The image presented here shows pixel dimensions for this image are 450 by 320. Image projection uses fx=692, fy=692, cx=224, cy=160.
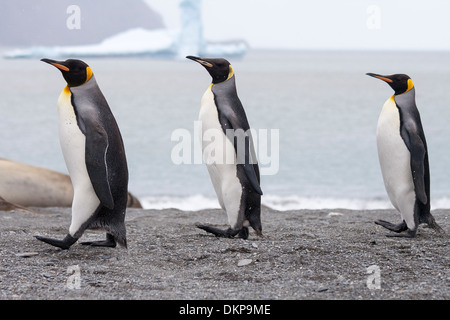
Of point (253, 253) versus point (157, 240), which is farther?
point (157, 240)

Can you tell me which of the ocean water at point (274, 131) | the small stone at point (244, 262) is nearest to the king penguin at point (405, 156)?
the small stone at point (244, 262)

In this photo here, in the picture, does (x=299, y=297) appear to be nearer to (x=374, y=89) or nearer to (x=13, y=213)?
(x=13, y=213)

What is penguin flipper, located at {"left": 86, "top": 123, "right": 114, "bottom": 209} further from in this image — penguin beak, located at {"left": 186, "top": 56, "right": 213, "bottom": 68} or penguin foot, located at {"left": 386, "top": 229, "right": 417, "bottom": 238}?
penguin foot, located at {"left": 386, "top": 229, "right": 417, "bottom": 238}

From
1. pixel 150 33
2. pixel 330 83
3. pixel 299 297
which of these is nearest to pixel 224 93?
pixel 299 297

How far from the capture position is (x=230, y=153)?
5.10 meters

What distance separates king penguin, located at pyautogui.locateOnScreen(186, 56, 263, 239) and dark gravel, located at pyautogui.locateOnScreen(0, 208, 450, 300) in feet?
0.74

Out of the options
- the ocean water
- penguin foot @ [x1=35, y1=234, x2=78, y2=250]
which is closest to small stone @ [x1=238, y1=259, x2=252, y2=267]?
penguin foot @ [x1=35, y1=234, x2=78, y2=250]

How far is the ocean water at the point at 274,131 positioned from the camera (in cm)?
1415

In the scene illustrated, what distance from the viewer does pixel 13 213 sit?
22.3 ft

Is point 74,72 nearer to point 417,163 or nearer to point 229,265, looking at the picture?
point 229,265

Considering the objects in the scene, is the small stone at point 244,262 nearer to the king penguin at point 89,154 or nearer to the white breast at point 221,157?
the white breast at point 221,157

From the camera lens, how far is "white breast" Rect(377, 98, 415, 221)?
5.38 metres

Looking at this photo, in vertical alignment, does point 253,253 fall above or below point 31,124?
above

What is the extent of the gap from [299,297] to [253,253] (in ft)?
3.31
